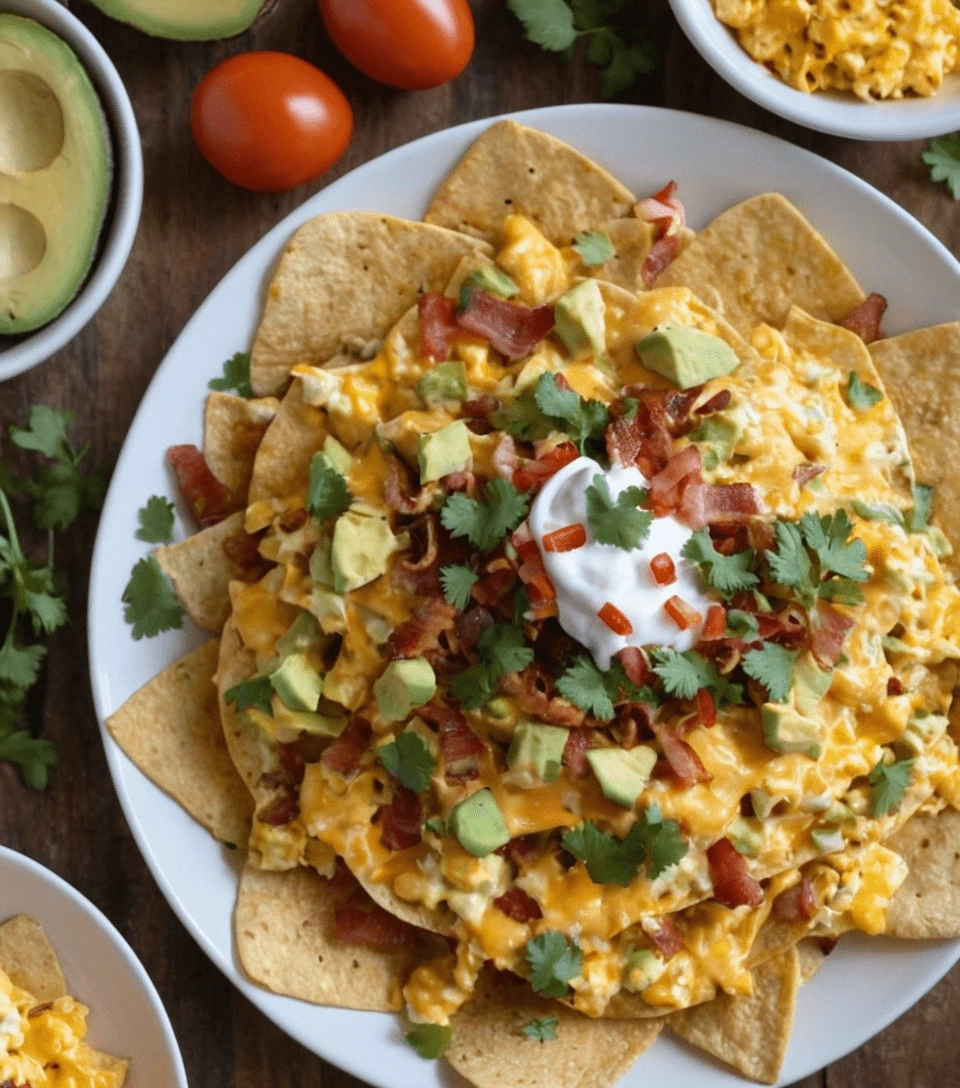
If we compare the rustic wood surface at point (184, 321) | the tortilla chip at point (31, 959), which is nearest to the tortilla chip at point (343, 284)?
the rustic wood surface at point (184, 321)

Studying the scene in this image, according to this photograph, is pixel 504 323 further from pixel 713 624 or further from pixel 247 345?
pixel 713 624

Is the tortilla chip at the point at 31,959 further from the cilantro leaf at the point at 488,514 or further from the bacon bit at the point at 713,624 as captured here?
the bacon bit at the point at 713,624

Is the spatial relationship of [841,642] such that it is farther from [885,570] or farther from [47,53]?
[47,53]

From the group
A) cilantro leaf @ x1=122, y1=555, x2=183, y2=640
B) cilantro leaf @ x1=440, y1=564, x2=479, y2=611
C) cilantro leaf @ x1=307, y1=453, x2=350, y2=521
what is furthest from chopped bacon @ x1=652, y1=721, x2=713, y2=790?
cilantro leaf @ x1=122, y1=555, x2=183, y2=640

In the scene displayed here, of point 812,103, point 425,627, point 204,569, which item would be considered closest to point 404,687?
point 425,627

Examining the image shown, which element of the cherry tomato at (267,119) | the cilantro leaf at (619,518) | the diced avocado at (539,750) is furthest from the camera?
the cherry tomato at (267,119)

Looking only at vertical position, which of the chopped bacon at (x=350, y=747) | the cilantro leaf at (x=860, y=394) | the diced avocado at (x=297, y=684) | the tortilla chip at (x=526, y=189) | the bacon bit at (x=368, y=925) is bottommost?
the bacon bit at (x=368, y=925)

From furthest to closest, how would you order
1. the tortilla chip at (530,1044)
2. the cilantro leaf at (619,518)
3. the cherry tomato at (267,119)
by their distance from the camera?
1. the cherry tomato at (267,119)
2. the tortilla chip at (530,1044)
3. the cilantro leaf at (619,518)

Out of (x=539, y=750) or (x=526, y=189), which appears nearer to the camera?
(x=539, y=750)
